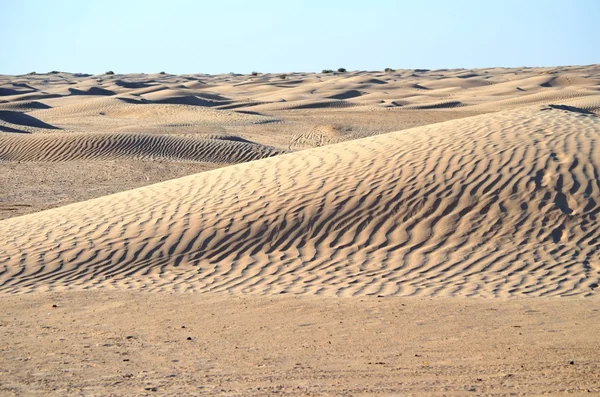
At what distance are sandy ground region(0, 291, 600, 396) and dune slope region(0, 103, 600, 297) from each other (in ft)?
2.41

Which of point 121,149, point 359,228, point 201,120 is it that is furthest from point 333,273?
point 201,120

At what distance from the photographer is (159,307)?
24.4 feet

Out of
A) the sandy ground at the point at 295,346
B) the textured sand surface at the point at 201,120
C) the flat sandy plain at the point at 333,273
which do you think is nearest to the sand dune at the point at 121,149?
the textured sand surface at the point at 201,120

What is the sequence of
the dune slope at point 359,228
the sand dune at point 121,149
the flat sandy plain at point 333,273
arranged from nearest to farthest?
the flat sandy plain at point 333,273, the dune slope at point 359,228, the sand dune at point 121,149

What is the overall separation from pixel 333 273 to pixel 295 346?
2.56 m

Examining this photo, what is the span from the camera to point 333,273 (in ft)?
27.9

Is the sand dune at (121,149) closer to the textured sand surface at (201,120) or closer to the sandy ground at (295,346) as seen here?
the textured sand surface at (201,120)

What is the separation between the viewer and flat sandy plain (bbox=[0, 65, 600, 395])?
5.32 m

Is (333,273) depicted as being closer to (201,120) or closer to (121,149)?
(121,149)

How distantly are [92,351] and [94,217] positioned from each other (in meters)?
5.13

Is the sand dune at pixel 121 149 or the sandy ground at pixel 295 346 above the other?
the sandy ground at pixel 295 346

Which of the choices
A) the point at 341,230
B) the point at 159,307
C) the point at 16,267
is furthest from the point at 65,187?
the point at 159,307

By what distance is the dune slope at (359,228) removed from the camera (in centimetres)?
835

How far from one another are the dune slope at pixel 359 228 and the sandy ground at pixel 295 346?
0.73m
